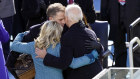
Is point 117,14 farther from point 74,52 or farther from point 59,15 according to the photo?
point 74,52

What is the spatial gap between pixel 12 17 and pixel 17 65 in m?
3.30

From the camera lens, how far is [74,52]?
4250 mm

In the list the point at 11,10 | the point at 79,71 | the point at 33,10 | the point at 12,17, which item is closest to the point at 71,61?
the point at 79,71

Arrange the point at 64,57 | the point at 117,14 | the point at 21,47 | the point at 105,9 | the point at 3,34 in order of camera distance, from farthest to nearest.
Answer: the point at 105,9, the point at 117,14, the point at 3,34, the point at 21,47, the point at 64,57

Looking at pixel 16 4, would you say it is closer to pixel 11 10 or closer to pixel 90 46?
pixel 11 10

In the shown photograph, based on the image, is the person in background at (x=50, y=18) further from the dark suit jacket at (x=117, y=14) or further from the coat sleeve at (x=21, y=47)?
the dark suit jacket at (x=117, y=14)

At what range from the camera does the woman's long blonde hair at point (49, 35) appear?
423 centimetres

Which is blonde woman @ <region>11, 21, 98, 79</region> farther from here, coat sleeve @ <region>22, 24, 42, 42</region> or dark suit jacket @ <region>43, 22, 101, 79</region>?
coat sleeve @ <region>22, 24, 42, 42</region>

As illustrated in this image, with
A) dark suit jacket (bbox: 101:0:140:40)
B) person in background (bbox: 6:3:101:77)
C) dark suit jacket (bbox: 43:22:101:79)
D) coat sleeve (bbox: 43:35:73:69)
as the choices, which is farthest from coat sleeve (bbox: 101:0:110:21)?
coat sleeve (bbox: 43:35:73:69)

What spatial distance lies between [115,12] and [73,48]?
7.88 feet

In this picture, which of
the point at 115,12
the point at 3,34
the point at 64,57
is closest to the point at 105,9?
the point at 115,12

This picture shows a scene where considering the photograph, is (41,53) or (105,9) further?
(105,9)

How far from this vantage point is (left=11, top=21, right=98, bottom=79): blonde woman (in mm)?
4230

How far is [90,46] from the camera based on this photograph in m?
4.29
